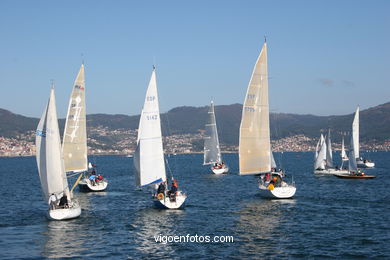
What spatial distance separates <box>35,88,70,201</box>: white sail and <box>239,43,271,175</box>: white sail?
15719mm

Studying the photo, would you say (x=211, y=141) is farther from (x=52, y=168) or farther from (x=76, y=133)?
(x=52, y=168)

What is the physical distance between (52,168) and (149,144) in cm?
803

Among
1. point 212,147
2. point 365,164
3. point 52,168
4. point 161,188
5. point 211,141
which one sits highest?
point 211,141

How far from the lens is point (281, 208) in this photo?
41.9 meters

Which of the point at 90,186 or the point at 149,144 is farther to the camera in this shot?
the point at 90,186

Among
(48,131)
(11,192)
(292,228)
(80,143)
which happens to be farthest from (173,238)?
(11,192)

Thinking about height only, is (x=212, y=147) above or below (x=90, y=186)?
above

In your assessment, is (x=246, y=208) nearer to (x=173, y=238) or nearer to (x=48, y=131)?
→ (x=173, y=238)

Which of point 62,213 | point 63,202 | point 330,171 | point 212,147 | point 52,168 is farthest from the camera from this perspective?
point 212,147

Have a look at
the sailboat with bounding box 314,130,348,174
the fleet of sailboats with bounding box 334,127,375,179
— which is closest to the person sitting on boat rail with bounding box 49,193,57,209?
the fleet of sailboats with bounding box 334,127,375,179

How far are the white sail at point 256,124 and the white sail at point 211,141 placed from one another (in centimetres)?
4045

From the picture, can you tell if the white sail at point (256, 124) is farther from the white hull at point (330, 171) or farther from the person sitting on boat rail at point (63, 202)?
the white hull at point (330, 171)

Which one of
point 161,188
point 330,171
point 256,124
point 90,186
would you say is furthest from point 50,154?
point 330,171

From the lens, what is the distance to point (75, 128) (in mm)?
55812
